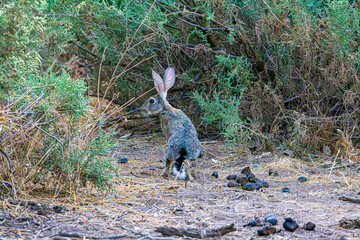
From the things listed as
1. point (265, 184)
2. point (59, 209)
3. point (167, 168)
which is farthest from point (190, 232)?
point (167, 168)

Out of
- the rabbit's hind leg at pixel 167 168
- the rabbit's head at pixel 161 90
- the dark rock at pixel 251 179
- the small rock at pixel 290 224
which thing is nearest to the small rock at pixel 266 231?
the small rock at pixel 290 224

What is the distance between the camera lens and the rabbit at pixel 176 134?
5453 mm

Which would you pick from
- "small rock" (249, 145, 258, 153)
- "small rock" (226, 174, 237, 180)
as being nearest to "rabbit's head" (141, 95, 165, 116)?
"small rock" (226, 174, 237, 180)

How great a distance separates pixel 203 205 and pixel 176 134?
4.99ft

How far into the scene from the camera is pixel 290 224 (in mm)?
3514

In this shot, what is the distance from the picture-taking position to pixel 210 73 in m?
7.59

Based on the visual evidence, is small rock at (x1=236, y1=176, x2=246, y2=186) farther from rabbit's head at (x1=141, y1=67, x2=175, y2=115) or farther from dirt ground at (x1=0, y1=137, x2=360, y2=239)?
rabbit's head at (x1=141, y1=67, x2=175, y2=115)

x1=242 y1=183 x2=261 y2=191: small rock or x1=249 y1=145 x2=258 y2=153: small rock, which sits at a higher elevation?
x1=242 y1=183 x2=261 y2=191: small rock

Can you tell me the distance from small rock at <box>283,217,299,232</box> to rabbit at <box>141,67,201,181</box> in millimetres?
1985

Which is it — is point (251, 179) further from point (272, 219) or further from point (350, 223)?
point (350, 223)

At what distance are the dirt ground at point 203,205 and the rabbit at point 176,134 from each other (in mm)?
246

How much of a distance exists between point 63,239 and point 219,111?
13.3 feet

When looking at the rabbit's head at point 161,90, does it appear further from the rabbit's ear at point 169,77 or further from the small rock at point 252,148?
the small rock at point 252,148

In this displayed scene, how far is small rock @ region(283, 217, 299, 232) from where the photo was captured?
3.49 metres
